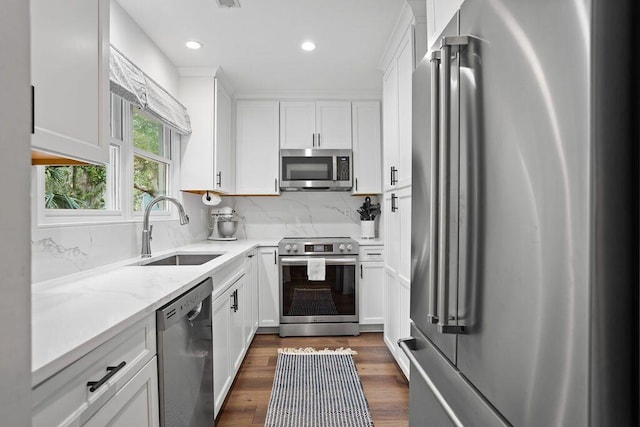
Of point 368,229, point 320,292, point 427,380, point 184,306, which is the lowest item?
point 320,292

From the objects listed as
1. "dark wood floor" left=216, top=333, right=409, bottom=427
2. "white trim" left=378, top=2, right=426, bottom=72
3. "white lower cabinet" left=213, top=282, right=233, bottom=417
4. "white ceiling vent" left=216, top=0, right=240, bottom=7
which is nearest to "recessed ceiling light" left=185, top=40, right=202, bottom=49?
"white ceiling vent" left=216, top=0, right=240, bottom=7

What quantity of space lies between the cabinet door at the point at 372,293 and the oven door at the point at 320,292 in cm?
10

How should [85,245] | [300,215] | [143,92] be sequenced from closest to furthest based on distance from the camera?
[85,245]
[143,92]
[300,215]

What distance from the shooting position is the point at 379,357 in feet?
9.41

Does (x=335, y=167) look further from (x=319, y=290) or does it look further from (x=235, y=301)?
(x=235, y=301)

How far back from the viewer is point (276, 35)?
248cm

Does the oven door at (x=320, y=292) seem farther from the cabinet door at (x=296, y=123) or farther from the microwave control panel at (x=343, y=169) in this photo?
the cabinet door at (x=296, y=123)

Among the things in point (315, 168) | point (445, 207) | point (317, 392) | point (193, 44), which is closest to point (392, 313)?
point (317, 392)

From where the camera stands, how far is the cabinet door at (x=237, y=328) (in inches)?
91.3

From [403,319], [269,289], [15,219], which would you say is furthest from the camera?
[269,289]

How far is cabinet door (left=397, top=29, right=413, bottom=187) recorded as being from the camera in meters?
2.22

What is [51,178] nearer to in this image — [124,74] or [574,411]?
[124,74]

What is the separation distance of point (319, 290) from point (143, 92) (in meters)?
2.14

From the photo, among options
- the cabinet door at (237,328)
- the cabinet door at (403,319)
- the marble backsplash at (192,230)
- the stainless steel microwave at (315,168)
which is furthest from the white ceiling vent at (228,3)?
the cabinet door at (403,319)
